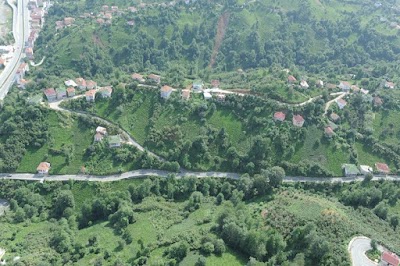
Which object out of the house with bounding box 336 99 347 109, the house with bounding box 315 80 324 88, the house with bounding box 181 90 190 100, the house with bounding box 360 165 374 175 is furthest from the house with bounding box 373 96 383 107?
the house with bounding box 181 90 190 100

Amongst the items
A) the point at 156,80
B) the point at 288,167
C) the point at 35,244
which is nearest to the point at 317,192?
the point at 288,167

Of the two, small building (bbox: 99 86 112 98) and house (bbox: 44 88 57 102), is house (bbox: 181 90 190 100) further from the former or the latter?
house (bbox: 44 88 57 102)

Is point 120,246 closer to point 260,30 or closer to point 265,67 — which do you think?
point 265,67

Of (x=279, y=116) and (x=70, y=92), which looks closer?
(x=279, y=116)

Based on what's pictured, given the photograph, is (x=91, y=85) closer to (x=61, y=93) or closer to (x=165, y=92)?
(x=61, y=93)

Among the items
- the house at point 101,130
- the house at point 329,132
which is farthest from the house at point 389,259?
the house at point 101,130

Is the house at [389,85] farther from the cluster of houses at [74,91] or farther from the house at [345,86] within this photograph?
the cluster of houses at [74,91]

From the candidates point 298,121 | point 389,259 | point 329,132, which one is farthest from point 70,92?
point 389,259
